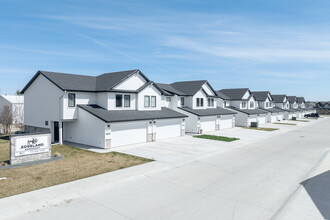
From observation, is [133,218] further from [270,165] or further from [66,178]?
[270,165]

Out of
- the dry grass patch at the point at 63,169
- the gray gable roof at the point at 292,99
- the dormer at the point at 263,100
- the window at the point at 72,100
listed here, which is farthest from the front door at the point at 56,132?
the gray gable roof at the point at 292,99

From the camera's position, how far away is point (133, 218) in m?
8.04

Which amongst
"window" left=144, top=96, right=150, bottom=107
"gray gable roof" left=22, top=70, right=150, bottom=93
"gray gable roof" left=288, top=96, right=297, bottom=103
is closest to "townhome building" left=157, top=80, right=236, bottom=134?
"window" left=144, top=96, right=150, bottom=107

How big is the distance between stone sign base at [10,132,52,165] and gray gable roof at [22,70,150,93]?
7145mm

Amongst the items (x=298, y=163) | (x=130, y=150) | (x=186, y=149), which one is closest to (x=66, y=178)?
(x=130, y=150)

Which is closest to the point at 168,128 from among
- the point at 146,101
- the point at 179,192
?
the point at 146,101

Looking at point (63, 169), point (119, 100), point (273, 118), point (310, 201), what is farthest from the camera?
point (273, 118)

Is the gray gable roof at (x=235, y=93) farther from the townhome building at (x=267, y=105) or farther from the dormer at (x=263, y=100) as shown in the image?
the dormer at (x=263, y=100)

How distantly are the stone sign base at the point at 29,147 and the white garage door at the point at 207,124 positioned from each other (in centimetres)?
2185

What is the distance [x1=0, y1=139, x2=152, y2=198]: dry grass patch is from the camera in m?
11.1

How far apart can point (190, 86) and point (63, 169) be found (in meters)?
26.8

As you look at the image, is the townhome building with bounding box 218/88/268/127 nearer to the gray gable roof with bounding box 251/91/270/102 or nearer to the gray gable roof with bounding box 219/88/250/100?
the gray gable roof with bounding box 219/88/250/100

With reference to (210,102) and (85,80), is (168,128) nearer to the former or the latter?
(85,80)

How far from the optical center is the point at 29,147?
15281mm
